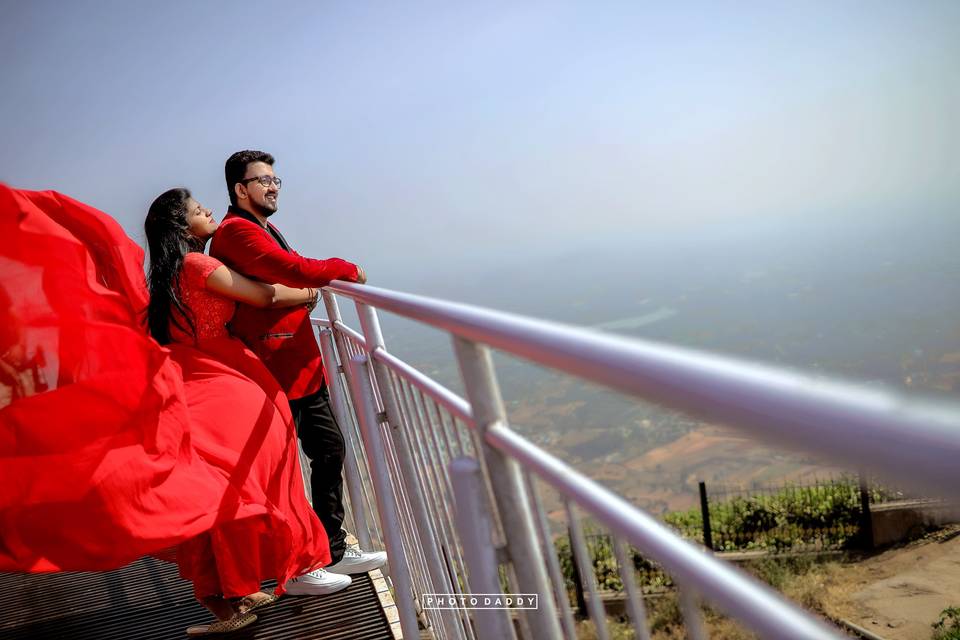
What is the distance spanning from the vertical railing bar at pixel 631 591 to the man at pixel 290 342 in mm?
2138

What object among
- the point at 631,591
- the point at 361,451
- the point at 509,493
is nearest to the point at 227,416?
the point at 361,451

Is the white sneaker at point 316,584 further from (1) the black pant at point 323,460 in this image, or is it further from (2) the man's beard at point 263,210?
(2) the man's beard at point 263,210

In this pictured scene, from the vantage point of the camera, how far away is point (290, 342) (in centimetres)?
307

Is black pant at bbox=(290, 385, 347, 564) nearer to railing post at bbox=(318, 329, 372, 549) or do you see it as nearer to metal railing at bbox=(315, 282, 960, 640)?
railing post at bbox=(318, 329, 372, 549)

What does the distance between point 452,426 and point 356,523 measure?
2141 mm

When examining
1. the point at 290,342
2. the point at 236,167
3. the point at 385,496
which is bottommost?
the point at 385,496

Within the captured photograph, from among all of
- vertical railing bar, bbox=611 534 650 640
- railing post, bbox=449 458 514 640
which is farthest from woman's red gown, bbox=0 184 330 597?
vertical railing bar, bbox=611 534 650 640

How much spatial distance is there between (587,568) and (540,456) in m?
0.15

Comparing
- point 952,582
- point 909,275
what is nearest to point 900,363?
point 909,275

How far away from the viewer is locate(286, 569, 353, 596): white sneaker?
3.06m

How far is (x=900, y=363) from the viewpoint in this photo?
10194 cm

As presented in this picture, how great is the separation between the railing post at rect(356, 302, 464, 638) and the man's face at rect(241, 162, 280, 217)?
3.60 ft

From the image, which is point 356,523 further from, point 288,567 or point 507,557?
point 507,557

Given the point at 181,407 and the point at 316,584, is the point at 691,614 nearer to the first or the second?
the point at 181,407
